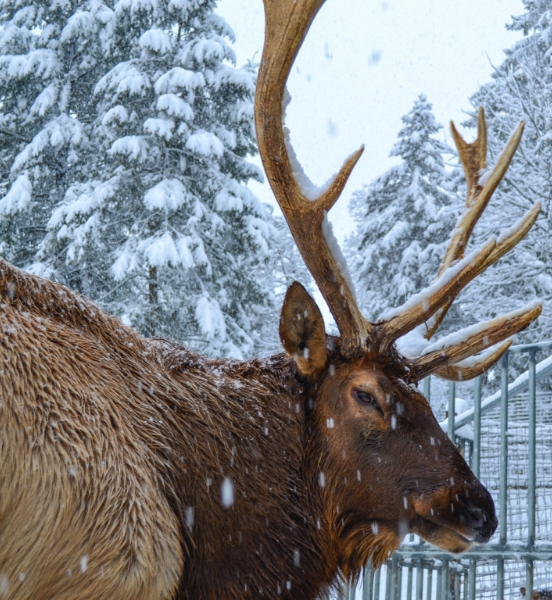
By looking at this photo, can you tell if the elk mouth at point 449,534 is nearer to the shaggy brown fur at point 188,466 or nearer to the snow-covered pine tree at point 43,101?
the shaggy brown fur at point 188,466

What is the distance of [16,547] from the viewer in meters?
2.14

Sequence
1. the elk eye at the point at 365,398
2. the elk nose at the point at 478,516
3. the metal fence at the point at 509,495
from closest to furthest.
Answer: the elk nose at the point at 478,516, the elk eye at the point at 365,398, the metal fence at the point at 509,495

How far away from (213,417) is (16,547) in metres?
0.96

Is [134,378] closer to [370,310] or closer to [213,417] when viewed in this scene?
[213,417]

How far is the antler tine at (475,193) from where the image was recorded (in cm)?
383

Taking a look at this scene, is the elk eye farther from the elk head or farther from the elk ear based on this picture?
the elk ear

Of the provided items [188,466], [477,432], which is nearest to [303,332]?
[188,466]

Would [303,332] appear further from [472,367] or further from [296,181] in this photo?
[472,367]

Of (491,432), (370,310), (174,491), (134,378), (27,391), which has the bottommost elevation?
(174,491)

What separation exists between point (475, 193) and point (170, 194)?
10.3 meters

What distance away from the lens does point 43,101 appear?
14938 mm

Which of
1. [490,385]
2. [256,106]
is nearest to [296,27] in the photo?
[256,106]

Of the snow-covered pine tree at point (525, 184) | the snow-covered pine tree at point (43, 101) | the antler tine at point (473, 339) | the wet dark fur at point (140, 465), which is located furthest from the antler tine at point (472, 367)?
the snow-covered pine tree at point (43, 101)

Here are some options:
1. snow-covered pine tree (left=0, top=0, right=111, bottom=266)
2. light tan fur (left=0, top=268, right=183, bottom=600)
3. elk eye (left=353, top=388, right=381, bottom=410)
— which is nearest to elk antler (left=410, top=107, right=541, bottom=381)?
elk eye (left=353, top=388, right=381, bottom=410)
